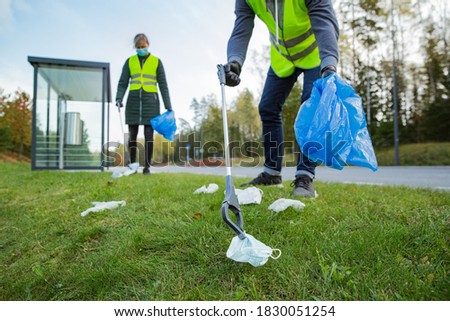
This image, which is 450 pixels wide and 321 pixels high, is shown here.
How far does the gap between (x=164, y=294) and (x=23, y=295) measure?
62cm

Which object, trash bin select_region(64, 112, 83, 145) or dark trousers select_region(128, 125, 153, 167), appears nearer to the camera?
dark trousers select_region(128, 125, 153, 167)

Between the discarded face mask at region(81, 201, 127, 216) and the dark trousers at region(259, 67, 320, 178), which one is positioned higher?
the dark trousers at region(259, 67, 320, 178)

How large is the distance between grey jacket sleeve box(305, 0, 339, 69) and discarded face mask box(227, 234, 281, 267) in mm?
1220

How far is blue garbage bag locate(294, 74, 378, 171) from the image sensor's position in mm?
1563

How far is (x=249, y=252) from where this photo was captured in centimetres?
117

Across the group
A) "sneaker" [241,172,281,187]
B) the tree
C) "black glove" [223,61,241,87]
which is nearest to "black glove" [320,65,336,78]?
"black glove" [223,61,241,87]

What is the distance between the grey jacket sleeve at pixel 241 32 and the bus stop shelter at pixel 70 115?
24.6 ft

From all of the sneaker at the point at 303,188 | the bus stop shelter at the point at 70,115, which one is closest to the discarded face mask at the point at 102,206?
the sneaker at the point at 303,188

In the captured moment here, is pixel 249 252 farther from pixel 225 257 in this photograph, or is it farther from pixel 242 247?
→ pixel 225 257

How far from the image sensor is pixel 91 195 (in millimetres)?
3059

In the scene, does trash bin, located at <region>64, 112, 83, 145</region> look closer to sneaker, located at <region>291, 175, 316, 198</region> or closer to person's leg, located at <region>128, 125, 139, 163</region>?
person's leg, located at <region>128, 125, 139, 163</region>

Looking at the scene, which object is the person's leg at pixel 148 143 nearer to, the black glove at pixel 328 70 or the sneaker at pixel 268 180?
the sneaker at pixel 268 180

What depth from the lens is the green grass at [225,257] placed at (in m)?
1.08
